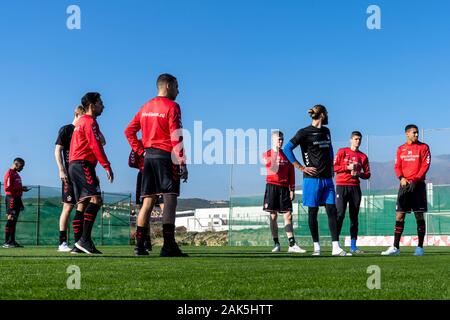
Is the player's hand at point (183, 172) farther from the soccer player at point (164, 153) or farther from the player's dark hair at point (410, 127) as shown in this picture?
the player's dark hair at point (410, 127)

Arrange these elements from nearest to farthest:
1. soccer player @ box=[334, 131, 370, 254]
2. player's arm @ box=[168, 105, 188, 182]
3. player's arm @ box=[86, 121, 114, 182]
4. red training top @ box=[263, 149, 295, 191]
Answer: player's arm @ box=[168, 105, 188, 182] < player's arm @ box=[86, 121, 114, 182] < soccer player @ box=[334, 131, 370, 254] < red training top @ box=[263, 149, 295, 191]

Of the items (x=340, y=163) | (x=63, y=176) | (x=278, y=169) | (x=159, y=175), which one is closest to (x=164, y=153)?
(x=159, y=175)

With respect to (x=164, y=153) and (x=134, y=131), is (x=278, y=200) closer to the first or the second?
Result: (x=134, y=131)

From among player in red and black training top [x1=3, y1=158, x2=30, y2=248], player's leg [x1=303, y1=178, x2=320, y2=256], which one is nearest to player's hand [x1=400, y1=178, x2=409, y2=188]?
player's leg [x1=303, y1=178, x2=320, y2=256]

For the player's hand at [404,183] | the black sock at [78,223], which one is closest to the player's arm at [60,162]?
the black sock at [78,223]

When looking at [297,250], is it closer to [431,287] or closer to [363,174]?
[363,174]

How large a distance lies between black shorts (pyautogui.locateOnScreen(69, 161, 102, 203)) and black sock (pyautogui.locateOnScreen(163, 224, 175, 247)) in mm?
1274

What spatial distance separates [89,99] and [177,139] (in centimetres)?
198

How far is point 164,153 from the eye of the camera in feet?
27.4

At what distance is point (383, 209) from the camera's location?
23.3 metres

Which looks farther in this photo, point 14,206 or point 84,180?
point 14,206

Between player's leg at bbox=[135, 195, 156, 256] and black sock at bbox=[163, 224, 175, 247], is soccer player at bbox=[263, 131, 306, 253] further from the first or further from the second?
black sock at bbox=[163, 224, 175, 247]

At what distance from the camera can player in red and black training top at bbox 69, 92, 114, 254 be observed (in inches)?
357
